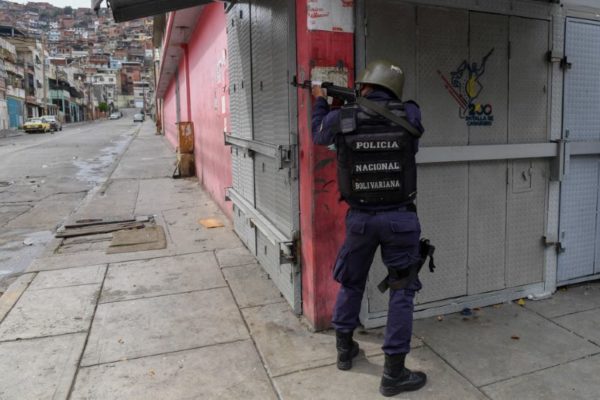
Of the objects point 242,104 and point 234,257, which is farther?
point 234,257

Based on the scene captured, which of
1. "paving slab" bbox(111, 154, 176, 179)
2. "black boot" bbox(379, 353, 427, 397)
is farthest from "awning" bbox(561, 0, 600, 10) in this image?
"paving slab" bbox(111, 154, 176, 179)

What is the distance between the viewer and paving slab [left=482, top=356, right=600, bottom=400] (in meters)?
3.09

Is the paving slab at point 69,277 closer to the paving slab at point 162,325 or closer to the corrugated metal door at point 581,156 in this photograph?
the paving slab at point 162,325

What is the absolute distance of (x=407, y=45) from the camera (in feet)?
12.8

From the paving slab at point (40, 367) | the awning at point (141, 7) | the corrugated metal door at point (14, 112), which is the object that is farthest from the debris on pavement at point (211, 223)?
the corrugated metal door at point (14, 112)

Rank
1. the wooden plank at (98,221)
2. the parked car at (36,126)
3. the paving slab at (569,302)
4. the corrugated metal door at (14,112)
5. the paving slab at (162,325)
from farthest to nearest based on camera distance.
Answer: the corrugated metal door at (14,112), the parked car at (36,126), the wooden plank at (98,221), the paving slab at (569,302), the paving slab at (162,325)

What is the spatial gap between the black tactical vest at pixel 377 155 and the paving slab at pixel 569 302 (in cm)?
214

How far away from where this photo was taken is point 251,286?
5.09 metres

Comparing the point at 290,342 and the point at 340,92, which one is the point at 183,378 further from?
the point at 340,92

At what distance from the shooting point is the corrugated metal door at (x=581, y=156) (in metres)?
4.54

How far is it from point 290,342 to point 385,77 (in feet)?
6.71

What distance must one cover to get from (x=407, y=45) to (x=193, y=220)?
537cm

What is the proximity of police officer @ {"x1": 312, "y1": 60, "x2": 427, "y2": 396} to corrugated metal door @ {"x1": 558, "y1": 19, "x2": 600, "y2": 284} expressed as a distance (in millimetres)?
2207

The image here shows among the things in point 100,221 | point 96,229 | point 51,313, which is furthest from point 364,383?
point 100,221
